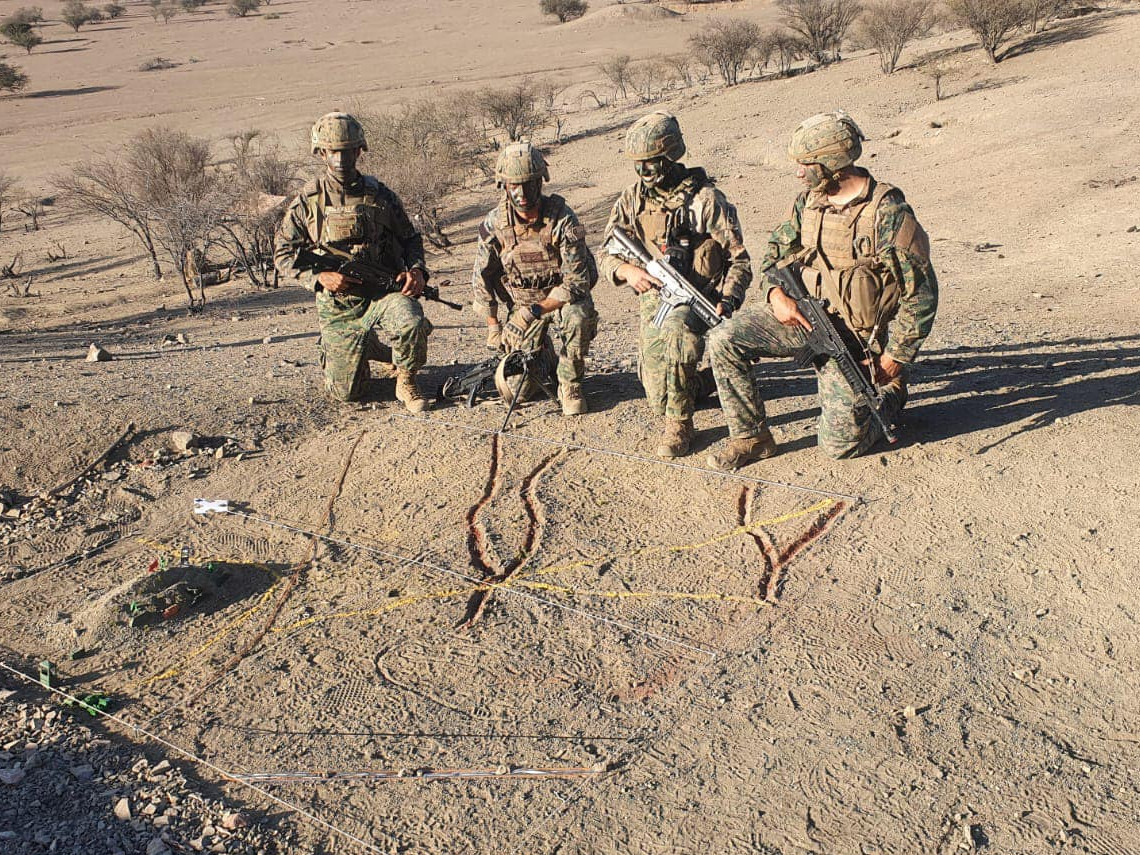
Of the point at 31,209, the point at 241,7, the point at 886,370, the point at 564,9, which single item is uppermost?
the point at 241,7

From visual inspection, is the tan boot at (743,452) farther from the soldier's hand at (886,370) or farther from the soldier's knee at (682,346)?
the soldier's hand at (886,370)

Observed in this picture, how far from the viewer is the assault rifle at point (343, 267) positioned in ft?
19.7

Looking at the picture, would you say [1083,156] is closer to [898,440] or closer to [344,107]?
[898,440]

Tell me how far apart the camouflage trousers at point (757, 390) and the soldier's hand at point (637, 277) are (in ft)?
1.76

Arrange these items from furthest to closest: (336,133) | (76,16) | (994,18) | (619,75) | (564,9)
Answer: (76,16), (564,9), (619,75), (994,18), (336,133)

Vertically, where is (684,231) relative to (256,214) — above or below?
above

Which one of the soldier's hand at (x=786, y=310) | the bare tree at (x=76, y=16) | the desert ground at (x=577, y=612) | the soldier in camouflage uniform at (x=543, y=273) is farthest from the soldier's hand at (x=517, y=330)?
the bare tree at (x=76, y=16)

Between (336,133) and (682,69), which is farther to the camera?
(682,69)

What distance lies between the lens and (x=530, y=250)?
19.2ft

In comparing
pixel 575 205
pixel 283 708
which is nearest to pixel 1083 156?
pixel 575 205

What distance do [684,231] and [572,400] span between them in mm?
1166

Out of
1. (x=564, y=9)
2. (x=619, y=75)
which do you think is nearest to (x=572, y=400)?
(x=619, y=75)

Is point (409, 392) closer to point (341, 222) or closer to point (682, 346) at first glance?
point (341, 222)

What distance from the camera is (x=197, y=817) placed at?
299 cm
